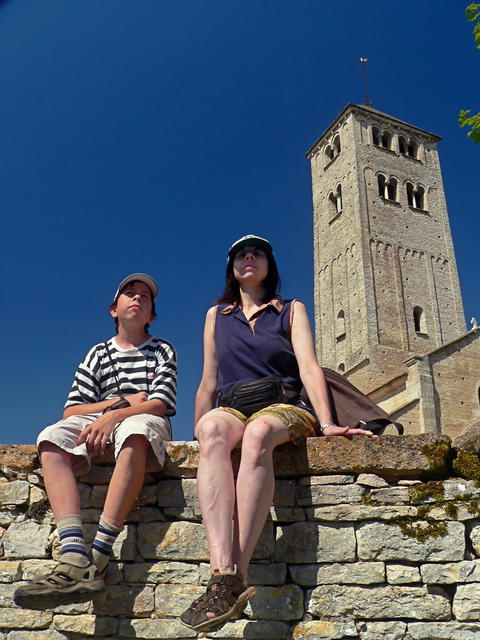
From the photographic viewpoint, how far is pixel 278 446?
11.1ft

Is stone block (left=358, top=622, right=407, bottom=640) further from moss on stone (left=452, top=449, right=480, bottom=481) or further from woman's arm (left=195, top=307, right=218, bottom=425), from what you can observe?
woman's arm (left=195, top=307, right=218, bottom=425)

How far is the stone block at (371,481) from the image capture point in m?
3.25

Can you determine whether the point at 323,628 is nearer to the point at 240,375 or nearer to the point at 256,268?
the point at 240,375

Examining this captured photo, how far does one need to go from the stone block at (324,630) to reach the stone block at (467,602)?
53 centimetres

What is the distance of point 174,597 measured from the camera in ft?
10.3

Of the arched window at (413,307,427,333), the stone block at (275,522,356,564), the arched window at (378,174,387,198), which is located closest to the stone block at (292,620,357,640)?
the stone block at (275,522,356,564)

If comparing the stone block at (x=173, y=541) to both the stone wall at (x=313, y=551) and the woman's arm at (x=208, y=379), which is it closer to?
the stone wall at (x=313, y=551)

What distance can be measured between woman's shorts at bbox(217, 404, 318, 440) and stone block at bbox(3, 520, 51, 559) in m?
1.33

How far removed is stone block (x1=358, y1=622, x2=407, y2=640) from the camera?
9.45 feet

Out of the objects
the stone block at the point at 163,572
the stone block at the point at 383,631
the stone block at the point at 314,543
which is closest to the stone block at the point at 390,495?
the stone block at the point at 314,543

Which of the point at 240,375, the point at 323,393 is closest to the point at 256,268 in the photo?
the point at 240,375

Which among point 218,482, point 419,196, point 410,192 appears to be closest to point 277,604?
point 218,482

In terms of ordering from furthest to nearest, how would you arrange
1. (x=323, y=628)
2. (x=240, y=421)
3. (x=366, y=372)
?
1. (x=366, y=372)
2. (x=240, y=421)
3. (x=323, y=628)

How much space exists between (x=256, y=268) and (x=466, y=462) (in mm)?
1792
